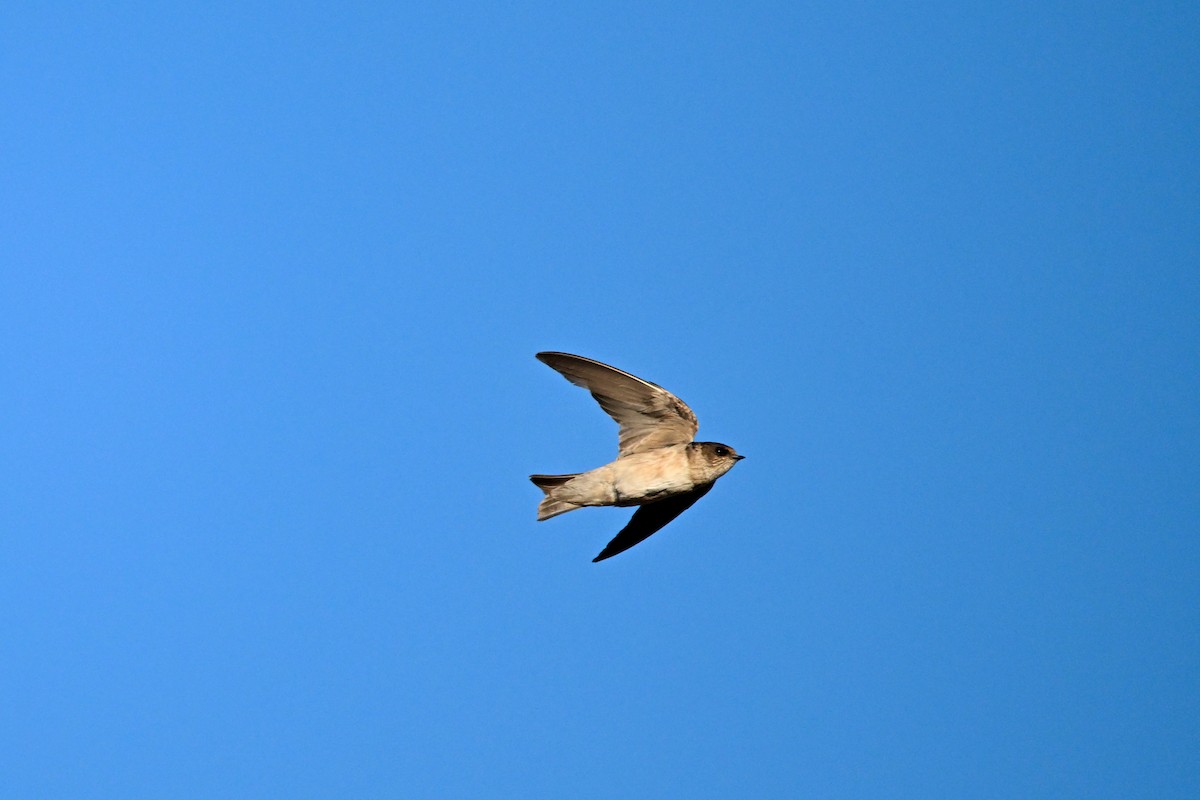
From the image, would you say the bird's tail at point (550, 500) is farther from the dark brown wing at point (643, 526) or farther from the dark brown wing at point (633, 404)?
the dark brown wing at point (643, 526)

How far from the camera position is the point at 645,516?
2258 centimetres

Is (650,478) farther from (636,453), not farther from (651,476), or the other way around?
(636,453)

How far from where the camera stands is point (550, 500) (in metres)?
21.5

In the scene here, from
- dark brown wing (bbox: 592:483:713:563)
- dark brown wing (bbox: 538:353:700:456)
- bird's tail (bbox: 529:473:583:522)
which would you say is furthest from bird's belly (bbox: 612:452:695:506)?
dark brown wing (bbox: 592:483:713:563)

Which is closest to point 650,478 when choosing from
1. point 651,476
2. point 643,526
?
point 651,476

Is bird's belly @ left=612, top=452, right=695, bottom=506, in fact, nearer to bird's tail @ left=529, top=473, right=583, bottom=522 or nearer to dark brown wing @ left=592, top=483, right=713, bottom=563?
bird's tail @ left=529, top=473, right=583, bottom=522

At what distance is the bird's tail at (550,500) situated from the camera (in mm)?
21422

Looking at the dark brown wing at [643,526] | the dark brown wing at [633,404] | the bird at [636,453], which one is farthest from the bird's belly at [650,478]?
the dark brown wing at [643,526]

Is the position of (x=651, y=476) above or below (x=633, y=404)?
below

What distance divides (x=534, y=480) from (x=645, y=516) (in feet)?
5.81

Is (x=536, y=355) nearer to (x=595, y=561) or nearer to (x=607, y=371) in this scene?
(x=607, y=371)

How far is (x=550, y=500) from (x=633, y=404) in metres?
1.45

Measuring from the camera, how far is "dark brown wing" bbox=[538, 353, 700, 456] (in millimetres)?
21172

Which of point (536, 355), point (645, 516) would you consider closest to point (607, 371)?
point (536, 355)
